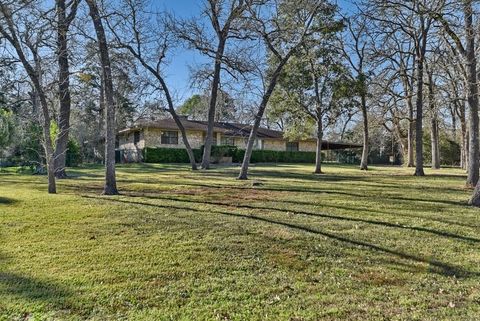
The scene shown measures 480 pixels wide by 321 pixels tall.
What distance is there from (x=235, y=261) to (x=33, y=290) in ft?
8.12

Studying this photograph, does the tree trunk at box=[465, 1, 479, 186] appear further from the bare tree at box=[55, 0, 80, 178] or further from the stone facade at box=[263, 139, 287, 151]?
the stone facade at box=[263, 139, 287, 151]

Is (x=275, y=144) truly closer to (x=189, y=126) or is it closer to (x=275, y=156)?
(x=275, y=156)

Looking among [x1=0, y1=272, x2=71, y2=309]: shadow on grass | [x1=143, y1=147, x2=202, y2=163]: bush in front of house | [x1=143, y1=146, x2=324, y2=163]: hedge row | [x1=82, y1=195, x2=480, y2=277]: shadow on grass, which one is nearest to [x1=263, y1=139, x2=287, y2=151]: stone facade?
[x1=143, y1=146, x2=324, y2=163]: hedge row

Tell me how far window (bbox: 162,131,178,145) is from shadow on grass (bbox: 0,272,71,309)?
32689 mm

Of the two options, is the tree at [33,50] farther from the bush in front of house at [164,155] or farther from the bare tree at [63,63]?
the bush in front of house at [164,155]

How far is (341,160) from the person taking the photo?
5212cm

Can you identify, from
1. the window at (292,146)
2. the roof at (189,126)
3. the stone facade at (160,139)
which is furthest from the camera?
the window at (292,146)

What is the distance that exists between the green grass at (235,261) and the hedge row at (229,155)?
25.1 meters

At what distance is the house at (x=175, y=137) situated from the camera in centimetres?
3584

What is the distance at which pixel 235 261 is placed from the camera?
5.32 m

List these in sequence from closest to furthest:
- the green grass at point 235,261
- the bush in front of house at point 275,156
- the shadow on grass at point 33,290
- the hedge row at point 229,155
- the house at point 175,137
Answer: the green grass at point 235,261, the shadow on grass at point 33,290, the hedge row at point 229,155, the house at point 175,137, the bush in front of house at point 275,156

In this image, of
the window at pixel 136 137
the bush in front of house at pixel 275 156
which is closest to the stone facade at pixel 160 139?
the window at pixel 136 137

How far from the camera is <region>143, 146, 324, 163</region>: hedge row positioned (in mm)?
34531

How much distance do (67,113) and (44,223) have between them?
11.3m
